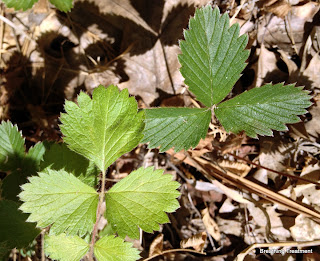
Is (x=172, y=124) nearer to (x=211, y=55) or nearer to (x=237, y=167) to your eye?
(x=211, y=55)

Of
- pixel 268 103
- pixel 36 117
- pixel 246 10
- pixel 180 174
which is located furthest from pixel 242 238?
pixel 36 117

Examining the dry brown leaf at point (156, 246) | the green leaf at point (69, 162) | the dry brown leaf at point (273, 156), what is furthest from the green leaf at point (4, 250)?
the dry brown leaf at point (273, 156)

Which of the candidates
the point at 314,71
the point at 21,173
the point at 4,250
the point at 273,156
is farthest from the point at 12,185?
the point at 314,71

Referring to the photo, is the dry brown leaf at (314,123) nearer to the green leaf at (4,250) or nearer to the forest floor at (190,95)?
the forest floor at (190,95)

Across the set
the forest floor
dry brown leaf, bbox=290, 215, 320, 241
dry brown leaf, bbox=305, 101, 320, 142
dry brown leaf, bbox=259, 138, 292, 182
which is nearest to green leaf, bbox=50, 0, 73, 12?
the forest floor

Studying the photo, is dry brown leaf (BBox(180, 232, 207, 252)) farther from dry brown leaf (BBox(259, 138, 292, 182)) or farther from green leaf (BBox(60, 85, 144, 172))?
green leaf (BBox(60, 85, 144, 172))

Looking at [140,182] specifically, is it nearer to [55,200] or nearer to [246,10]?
[55,200]
